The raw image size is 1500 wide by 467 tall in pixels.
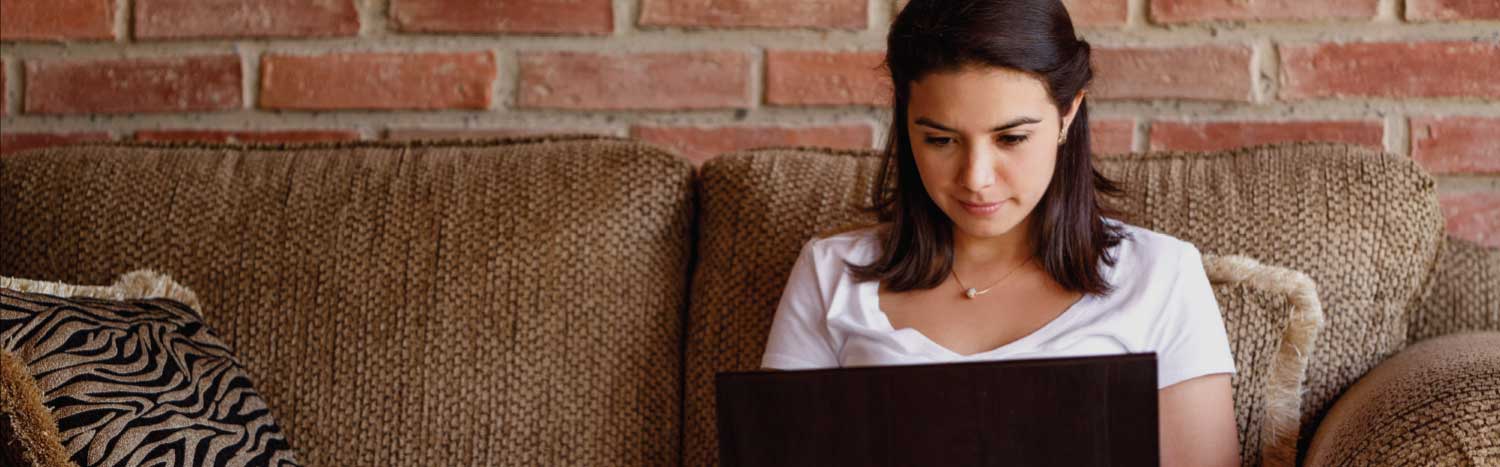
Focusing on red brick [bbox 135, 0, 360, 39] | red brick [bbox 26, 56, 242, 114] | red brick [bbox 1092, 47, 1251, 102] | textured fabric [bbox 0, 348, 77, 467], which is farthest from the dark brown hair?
red brick [bbox 26, 56, 242, 114]

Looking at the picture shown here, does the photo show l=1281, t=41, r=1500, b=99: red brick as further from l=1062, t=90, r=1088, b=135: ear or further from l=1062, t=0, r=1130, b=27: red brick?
l=1062, t=90, r=1088, b=135: ear

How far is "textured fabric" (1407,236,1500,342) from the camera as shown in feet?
3.84

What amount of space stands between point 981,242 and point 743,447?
0.45 m

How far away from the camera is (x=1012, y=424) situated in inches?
28.6

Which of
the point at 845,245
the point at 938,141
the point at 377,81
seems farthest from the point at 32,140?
the point at 938,141

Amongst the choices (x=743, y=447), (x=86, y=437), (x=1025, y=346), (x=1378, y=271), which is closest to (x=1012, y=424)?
(x=743, y=447)

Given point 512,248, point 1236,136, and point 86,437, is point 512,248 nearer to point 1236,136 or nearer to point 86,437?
point 86,437

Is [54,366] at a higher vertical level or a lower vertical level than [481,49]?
lower

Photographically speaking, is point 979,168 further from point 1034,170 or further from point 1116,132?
point 1116,132

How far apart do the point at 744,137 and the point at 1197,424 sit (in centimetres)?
68

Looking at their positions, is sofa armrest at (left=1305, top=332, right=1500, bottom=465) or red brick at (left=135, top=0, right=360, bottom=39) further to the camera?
red brick at (left=135, top=0, right=360, bottom=39)

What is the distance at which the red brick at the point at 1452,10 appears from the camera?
53.4 inches

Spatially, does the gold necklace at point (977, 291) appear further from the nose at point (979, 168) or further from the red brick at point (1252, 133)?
the red brick at point (1252, 133)

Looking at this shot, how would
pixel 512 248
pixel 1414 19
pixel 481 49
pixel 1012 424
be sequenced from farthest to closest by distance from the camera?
pixel 481 49
pixel 1414 19
pixel 512 248
pixel 1012 424
